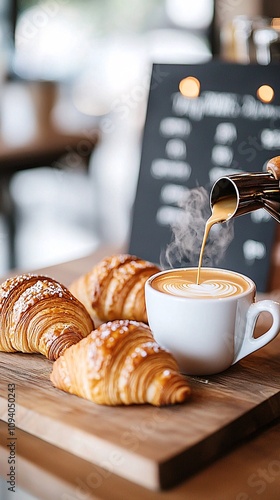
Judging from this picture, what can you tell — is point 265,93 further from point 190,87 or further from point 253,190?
point 253,190

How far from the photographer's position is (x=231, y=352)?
1.03 metres

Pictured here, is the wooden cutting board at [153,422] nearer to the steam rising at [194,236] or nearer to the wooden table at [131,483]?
the wooden table at [131,483]

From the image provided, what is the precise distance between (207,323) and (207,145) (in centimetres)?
64

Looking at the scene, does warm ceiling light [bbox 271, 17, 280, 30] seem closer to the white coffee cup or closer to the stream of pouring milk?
the stream of pouring milk

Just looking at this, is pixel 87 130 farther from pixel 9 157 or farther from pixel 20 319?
pixel 20 319

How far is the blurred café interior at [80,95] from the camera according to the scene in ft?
14.9

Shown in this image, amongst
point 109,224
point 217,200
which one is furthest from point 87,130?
point 217,200

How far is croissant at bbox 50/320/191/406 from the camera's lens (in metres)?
0.92

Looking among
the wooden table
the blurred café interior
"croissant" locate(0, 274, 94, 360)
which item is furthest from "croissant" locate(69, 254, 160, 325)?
the blurred café interior

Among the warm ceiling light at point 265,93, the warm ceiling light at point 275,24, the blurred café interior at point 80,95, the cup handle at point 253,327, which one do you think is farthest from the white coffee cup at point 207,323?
the blurred café interior at point 80,95

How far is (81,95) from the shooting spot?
5.59 metres

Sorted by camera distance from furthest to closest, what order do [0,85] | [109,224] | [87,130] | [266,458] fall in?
[87,130] → [0,85] → [109,224] → [266,458]

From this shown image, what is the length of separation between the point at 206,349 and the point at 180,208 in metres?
0.60

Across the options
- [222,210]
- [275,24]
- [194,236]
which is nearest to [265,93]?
[275,24]
